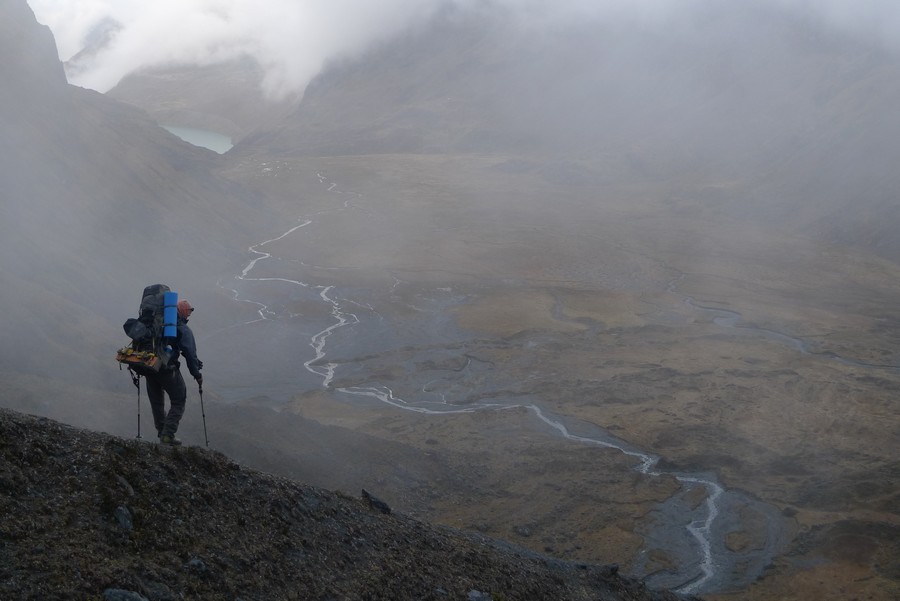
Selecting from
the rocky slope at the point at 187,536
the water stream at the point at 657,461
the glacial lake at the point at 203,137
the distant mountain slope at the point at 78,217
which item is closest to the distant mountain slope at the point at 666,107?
the glacial lake at the point at 203,137

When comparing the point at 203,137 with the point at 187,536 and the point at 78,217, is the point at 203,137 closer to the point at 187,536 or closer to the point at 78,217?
the point at 78,217

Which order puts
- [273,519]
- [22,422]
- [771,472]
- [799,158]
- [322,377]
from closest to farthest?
[22,422] → [273,519] → [771,472] → [322,377] → [799,158]

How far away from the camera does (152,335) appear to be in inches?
329

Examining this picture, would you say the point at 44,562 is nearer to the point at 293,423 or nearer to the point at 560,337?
the point at 293,423

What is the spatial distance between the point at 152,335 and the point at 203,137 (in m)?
115

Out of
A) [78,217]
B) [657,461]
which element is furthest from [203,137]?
[657,461]

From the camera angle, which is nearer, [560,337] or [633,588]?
[633,588]

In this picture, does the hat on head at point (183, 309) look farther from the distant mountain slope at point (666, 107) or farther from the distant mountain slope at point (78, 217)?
the distant mountain slope at point (666, 107)

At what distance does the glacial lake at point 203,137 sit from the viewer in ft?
372

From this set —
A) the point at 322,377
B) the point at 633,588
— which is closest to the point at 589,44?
the point at 322,377

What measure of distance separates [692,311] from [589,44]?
78.4 meters

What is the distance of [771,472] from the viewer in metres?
22.6

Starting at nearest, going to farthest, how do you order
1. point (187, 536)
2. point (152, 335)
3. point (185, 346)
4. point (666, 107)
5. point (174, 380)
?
point (187, 536) → point (152, 335) → point (185, 346) → point (174, 380) → point (666, 107)

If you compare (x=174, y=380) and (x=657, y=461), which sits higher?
(x=174, y=380)
